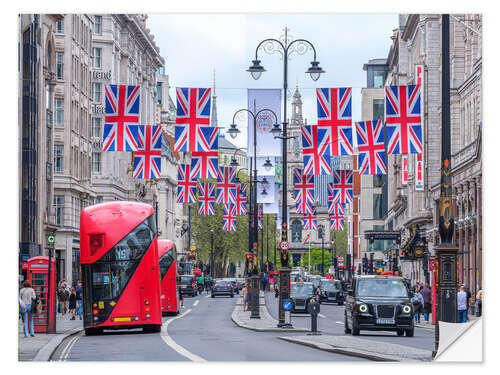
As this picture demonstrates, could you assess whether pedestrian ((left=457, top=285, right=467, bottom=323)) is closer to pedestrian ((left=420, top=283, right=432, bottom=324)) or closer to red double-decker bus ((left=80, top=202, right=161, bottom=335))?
pedestrian ((left=420, top=283, right=432, bottom=324))

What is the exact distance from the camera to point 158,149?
41.0 m

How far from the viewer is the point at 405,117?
3372 cm

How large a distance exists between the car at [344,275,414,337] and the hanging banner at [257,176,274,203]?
75.4 feet

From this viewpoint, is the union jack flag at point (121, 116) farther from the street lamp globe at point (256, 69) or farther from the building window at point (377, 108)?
the building window at point (377, 108)

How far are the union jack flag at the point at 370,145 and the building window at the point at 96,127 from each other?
52046 millimetres

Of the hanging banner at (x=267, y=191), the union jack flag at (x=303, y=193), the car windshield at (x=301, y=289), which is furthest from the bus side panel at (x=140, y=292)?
the hanging banner at (x=267, y=191)

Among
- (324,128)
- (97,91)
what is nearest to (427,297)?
(324,128)

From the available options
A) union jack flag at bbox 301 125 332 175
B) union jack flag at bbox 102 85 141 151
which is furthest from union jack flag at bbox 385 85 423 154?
union jack flag at bbox 102 85 141 151

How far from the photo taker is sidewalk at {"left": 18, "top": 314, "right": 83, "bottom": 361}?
24.4m

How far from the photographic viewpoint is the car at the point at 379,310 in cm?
3512

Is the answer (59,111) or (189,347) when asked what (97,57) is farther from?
(189,347)
